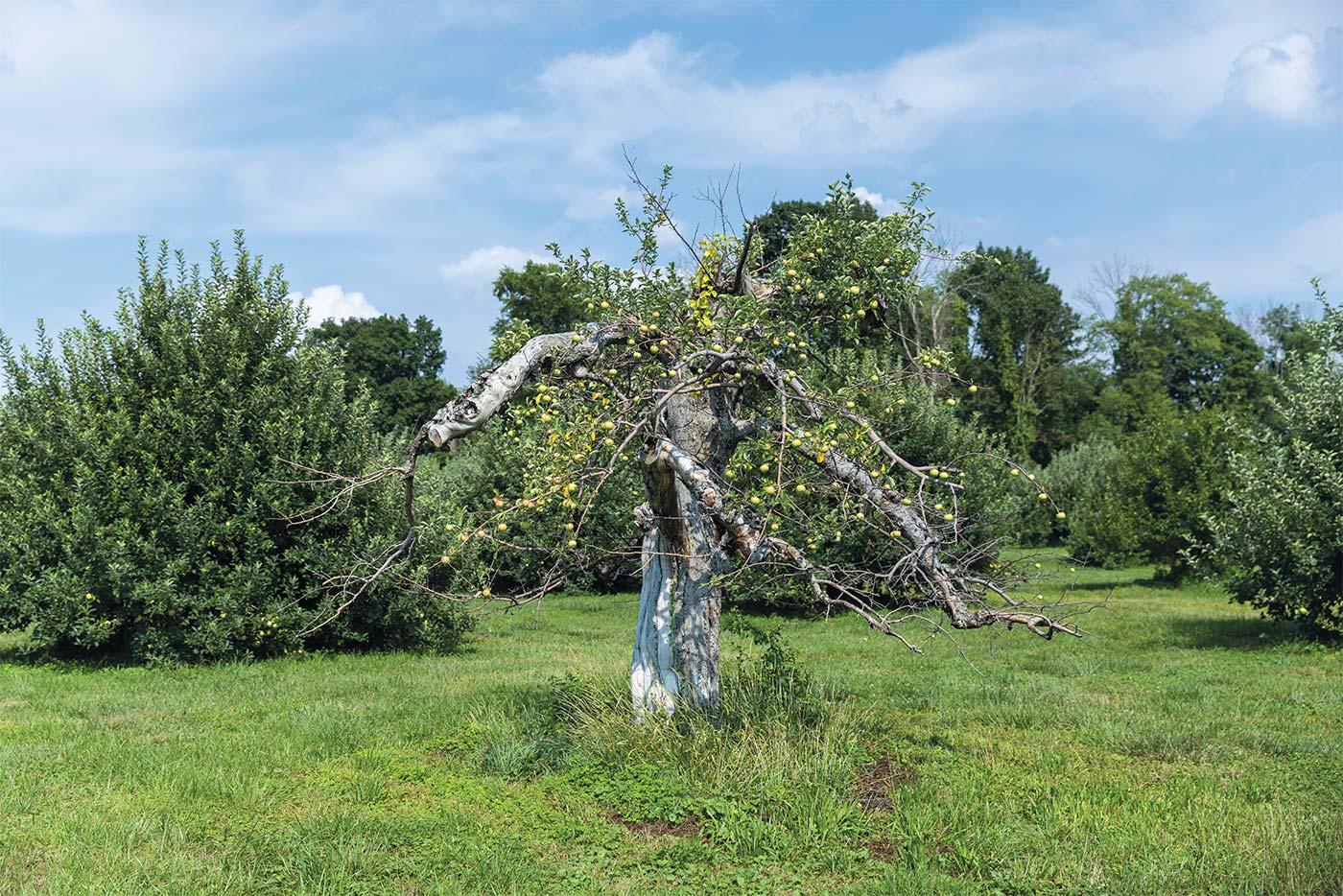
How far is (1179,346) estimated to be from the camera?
5391 centimetres

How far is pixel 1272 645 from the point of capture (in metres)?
13.6

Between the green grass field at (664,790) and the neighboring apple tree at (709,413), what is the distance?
96 centimetres

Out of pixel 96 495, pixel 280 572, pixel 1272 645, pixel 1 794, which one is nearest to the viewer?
pixel 1 794

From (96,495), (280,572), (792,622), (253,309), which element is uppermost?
(253,309)

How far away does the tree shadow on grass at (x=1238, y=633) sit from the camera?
45.0ft

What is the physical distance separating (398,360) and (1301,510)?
43.3 meters

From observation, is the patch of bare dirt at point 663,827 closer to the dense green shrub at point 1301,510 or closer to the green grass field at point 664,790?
the green grass field at point 664,790

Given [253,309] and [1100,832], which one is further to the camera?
[253,309]

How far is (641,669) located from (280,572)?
6597 mm

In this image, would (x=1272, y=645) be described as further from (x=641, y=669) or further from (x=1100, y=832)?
(x=641, y=669)

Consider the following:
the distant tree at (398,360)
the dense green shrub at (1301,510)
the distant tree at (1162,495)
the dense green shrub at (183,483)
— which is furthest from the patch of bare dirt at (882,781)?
the distant tree at (398,360)

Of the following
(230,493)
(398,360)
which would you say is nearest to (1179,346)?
(398,360)

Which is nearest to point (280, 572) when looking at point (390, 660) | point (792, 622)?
point (390, 660)

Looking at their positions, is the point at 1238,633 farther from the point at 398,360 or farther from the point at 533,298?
the point at 398,360
